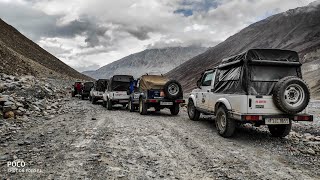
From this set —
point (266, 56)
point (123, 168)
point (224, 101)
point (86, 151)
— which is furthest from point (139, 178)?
point (266, 56)

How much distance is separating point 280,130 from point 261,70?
207cm

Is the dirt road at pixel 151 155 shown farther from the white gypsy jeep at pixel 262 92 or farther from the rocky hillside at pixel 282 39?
the rocky hillside at pixel 282 39

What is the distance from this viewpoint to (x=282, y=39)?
4911 inches

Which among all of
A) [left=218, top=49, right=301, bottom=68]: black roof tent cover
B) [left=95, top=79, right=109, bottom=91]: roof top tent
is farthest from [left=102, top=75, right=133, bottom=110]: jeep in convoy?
[left=218, top=49, right=301, bottom=68]: black roof tent cover

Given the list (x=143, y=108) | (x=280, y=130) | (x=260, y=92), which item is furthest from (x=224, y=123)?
(x=143, y=108)

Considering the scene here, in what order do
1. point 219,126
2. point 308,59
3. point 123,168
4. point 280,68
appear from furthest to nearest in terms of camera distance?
1. point 308,59
2. point 219,126
3. point 280,68
4. point 123,168

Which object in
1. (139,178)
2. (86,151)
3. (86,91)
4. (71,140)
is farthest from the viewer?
(86,91)

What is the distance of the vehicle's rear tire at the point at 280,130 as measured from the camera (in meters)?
8.77

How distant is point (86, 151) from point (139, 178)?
7.04 feet

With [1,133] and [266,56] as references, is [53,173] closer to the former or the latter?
[1,133]

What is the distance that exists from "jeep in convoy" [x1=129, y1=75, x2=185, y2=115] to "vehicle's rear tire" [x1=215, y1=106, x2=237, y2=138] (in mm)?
5622

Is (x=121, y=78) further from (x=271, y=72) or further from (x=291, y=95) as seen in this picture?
(x=291, y=95)

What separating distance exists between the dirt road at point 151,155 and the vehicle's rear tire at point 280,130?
0.74ft

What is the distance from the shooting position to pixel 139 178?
505 cm
